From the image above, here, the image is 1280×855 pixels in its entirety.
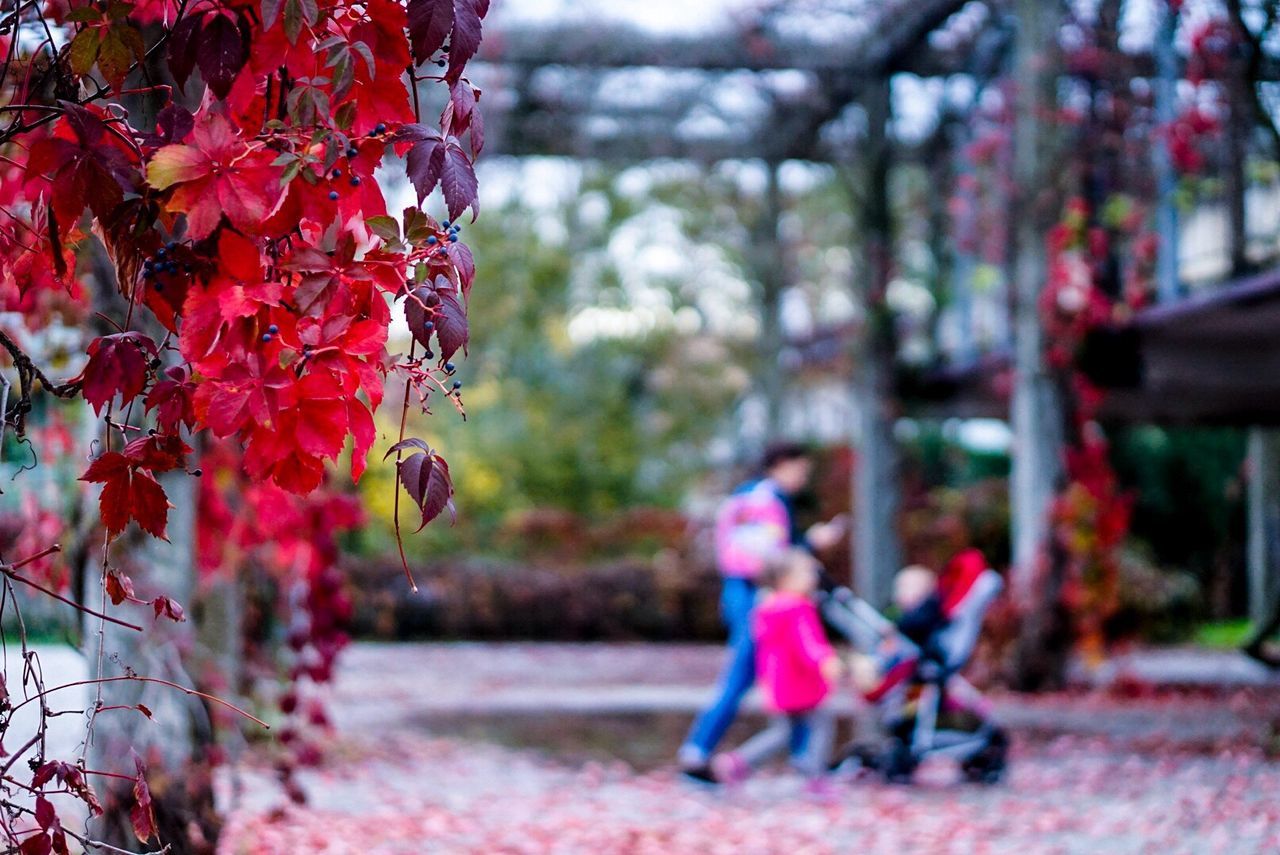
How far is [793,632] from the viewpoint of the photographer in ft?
24.3

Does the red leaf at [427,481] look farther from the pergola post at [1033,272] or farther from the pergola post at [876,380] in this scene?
the pergola post at [876,380]

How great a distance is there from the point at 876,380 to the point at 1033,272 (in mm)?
3387

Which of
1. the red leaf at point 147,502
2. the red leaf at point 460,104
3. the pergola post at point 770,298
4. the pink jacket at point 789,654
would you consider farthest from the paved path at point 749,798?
the pergola post at point 770,298

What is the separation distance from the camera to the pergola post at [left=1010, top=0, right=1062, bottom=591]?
11273mm

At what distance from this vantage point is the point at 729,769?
7.48 m

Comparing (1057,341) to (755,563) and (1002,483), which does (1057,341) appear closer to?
(755,563)

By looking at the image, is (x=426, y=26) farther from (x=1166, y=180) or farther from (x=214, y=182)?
(x=1166, y=180)

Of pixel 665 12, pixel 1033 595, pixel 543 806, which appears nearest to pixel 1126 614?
pixel 1033 595

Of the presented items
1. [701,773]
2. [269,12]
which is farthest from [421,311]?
[701,773]

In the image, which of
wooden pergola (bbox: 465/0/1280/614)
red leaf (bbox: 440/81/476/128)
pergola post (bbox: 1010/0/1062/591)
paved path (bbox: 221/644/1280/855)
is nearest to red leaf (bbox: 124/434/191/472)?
red leaf (bbox: 440/81/476/128)

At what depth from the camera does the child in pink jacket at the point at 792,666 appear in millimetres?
7309

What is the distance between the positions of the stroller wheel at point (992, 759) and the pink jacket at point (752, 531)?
1481mm

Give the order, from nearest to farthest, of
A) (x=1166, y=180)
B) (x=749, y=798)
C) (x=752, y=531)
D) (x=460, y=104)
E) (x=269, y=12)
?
(x=269, y=12) < (x=460, y=104) < (x=749, y=798) < (x=752, y=531) < (x=1166, y=180)

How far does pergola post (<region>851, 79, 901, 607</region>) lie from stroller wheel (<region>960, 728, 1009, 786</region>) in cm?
682
